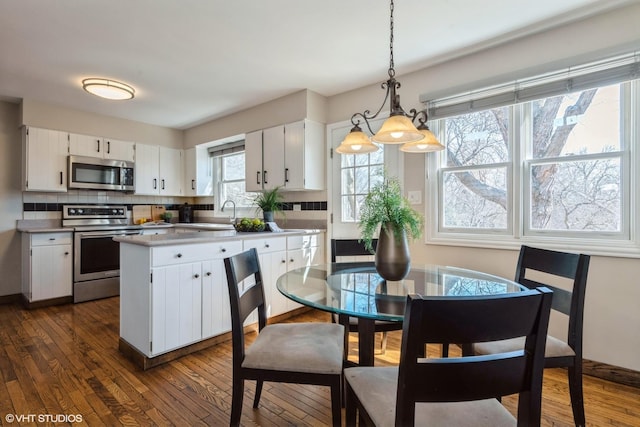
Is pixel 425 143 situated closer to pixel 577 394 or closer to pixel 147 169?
pixel 577 394

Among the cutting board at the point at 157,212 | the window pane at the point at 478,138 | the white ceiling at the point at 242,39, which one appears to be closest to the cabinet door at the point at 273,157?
the white ceiling at the point at 242,39

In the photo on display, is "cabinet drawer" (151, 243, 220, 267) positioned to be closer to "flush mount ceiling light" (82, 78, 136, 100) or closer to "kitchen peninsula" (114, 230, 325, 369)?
"kitchen peninsula" (114, 230, 325, 369)

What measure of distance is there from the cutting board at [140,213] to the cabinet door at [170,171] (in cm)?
36

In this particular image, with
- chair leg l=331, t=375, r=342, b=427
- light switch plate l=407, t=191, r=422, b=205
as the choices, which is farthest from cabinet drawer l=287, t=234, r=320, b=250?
chair leg l=331, t=375, r=342, b=427

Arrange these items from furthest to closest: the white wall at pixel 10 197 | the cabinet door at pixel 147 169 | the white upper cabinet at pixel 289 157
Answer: the cabinet door at pixel 147 169 < the white wall at pixel 10 197 < the white upper cabinet at pixel 289 157

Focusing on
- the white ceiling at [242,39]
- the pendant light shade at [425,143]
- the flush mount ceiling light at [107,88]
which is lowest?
the pendant light shade at [425,143]

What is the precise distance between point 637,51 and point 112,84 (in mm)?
4245

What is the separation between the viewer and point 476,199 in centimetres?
274

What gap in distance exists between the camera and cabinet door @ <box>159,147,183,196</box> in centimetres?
493

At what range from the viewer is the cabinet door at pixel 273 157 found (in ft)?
12.1

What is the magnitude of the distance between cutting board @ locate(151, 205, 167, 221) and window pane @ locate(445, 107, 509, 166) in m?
4.31

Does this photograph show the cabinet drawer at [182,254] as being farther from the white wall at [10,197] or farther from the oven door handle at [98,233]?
the white wall at [10,197]

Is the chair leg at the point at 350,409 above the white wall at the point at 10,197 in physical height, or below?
below

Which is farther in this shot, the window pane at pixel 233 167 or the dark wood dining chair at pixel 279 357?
the window pane at pixel 233 167
